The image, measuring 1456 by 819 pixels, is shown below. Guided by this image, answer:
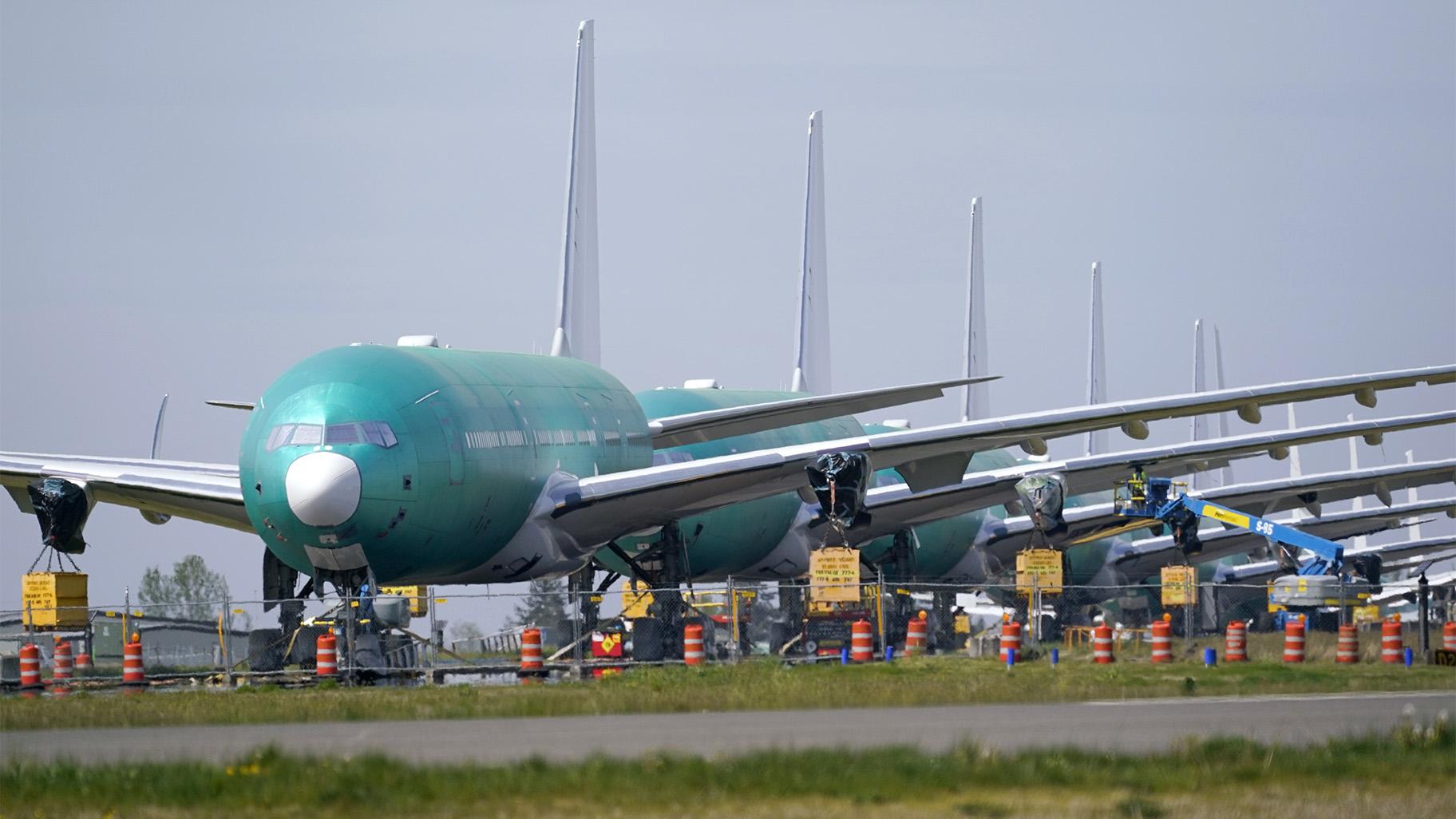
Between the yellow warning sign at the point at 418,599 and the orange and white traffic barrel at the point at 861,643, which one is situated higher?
the yellow warning sign at the point at 418,599

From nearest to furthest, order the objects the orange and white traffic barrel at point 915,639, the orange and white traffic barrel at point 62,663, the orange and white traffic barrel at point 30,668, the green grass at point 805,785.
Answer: the green grass at point 805,785, the orange and white traffic barrel at point 30,668, the orange and white traffic barrel at point 62,663, the orange and white traffic barrel at point 915,639

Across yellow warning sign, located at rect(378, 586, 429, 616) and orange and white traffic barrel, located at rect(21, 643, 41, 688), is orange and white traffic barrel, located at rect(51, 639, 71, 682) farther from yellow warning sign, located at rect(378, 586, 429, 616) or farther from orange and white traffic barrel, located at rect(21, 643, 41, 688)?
yellow warning sign, located at rect(378, 586, 429, 616)

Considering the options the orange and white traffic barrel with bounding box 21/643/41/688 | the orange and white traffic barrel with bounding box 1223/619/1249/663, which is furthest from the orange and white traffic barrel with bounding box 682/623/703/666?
the orange and white traffic barrel with bounding box 21/643/41/688

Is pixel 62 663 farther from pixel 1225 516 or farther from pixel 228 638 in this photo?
pixel 1225 516

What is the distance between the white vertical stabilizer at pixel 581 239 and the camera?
49.6 meters

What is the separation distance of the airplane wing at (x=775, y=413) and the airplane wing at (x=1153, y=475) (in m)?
2.34

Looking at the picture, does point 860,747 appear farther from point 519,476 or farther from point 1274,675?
point 519,476

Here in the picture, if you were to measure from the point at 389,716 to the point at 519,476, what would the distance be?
13.0 m

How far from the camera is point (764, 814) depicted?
1172 cm

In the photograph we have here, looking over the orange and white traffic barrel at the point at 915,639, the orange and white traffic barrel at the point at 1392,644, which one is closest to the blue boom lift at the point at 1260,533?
the orange and white traffic barrel at the point at 915,639

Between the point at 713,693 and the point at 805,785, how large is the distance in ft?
33.9

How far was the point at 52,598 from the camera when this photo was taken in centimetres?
3391

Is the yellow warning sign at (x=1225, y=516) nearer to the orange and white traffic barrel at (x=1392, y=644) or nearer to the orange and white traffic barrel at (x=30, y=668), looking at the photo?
the orange and white traffic barrel at (x=1392, y=644)

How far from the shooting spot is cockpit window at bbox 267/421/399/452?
29703 millimetres
